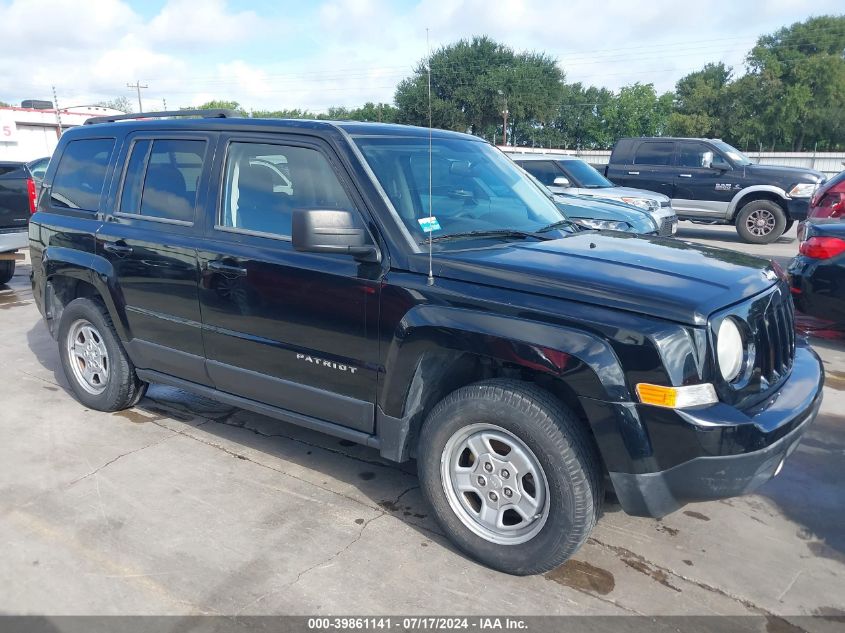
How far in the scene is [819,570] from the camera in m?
3.09

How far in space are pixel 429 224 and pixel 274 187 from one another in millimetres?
944

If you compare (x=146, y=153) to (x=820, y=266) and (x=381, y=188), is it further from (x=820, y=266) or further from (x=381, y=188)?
(x=820, y=266)

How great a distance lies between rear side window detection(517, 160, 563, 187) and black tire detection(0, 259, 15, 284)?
26.8 feet

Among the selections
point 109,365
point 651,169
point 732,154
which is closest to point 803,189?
point 732,154

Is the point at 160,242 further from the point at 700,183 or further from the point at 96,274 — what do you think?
the point at 700,183

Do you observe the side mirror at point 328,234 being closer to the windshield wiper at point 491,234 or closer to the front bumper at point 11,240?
the windshield wiper at point 491,234

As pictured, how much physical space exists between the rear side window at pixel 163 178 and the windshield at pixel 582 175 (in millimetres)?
8738

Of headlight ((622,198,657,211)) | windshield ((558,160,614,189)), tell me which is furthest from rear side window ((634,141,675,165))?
headlight ((622,198,657,211))

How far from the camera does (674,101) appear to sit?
74.7 meters

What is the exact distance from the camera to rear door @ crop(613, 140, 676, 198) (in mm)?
14430

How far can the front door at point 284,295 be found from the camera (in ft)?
11.1

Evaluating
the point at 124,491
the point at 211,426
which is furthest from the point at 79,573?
the point at 211,426

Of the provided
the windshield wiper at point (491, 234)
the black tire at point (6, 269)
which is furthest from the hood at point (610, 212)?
the black tire at point (6, 269)

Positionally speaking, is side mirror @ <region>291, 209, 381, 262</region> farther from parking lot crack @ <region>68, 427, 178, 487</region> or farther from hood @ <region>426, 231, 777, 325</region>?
parking lot crack @ <region>68, 427, 178, 487</region>
